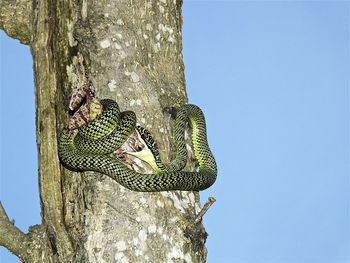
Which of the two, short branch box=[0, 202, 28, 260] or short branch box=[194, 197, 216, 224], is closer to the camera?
short branch box=[194, 197, 216, 224]

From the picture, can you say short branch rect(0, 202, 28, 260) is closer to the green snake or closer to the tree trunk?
the tree trunk

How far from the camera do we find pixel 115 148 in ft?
13.5

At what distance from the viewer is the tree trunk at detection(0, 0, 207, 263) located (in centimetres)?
380

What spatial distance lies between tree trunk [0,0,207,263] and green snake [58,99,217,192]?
0.07 meters

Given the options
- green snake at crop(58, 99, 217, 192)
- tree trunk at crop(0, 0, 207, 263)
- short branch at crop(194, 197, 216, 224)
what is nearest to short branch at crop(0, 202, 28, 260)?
tree trunk at crop(0, 0, 207, 263)

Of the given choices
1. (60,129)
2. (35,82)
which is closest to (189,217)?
(60,129)

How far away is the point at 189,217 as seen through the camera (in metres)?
4.00

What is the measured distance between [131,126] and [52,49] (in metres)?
1.00

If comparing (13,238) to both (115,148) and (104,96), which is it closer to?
(115,148)

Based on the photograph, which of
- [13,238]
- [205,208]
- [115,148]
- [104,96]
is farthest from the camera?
[13,238]

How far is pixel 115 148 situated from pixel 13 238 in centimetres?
132

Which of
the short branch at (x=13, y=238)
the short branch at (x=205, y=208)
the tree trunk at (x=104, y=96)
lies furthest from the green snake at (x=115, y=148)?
the short branch at (x=13, y=238)

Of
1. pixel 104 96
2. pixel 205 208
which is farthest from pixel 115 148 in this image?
pixel 205 208

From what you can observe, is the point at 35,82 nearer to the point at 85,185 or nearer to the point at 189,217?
the point at 85,185
